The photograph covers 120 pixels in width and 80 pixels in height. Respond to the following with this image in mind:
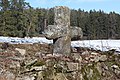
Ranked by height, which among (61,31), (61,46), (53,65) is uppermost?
(61,31)

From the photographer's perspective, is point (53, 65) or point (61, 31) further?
point (61, 31)

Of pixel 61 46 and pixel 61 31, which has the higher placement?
pixel 61 31

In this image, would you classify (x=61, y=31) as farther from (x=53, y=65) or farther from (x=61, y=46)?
(x=53, y=65)

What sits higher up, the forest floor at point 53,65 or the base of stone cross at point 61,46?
the base of stone cross at point 61,46

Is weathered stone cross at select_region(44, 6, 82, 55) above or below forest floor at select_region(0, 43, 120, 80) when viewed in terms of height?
above

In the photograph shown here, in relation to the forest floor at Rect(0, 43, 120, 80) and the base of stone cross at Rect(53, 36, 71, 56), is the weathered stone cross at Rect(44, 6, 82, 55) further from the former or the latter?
the forest floor at Rect(0, 43, 120, 80)

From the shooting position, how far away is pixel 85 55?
9680mm

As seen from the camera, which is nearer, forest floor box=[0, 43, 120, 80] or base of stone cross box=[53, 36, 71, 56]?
forest floor box=[0, 43, 120, 80]

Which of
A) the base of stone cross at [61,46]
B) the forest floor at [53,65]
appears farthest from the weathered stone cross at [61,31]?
the forest floor at [53,65]

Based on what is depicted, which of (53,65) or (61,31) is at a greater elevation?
(61,31)

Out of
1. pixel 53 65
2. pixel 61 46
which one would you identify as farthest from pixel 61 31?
pixel 53 65

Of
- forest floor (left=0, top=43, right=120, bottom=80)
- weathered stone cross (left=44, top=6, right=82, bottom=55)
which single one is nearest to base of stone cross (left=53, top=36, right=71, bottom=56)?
weathered stone cross (left=44, top=6, right=82, bottom=55)

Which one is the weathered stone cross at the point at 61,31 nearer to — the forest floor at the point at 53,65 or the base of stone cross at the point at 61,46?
the base of stone cross at the point at 61,46

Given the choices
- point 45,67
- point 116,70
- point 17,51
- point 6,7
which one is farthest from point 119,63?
point 6,7
